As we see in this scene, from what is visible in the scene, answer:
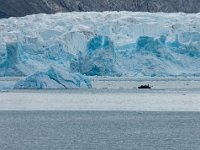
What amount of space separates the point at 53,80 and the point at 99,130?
14.0 m

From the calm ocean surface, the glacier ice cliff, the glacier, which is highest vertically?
the calm ocean surface

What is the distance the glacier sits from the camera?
42.7 metres

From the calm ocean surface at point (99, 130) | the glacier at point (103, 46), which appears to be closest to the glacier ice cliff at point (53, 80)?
the glacier at point (103, 46)

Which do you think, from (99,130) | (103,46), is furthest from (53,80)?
(99,130)

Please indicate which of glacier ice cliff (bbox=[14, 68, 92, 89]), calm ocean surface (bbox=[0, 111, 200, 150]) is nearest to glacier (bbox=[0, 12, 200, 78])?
glacier ice cliff (bbox=[14, 68, 92, 89])

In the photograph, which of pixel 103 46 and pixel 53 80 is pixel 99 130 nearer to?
pixel 53 80

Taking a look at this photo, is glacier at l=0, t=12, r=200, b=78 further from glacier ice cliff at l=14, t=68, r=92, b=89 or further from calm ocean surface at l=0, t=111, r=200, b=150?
calm ocean surface at l=0, t=111, r=200, b=150

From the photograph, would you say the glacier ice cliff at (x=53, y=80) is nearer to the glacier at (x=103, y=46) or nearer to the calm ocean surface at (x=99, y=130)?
the glacier at (x=103, y=46)

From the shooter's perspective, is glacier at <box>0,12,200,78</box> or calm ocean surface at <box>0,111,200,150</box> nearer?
calm ocean surface at <box>0,111,200,150</box>

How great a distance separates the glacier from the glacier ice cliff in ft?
0.70

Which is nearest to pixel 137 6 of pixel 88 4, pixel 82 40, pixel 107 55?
pixel 88 4

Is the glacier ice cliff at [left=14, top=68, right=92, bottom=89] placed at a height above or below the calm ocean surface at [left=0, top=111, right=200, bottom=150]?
below

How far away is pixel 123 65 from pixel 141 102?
49.2 ft

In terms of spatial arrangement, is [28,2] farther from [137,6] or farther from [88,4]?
[137,6]
